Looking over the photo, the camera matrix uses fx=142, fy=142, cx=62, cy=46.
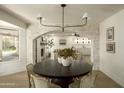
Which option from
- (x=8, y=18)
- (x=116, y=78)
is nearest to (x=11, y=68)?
(x=8, y=18)

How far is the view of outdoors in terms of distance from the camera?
15.6ft

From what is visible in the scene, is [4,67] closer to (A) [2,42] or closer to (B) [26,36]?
(A) [2,42]

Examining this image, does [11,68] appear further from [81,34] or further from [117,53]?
[117,53]

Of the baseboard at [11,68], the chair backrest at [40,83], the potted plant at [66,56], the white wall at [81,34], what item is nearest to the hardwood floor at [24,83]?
the baseboard at [11,68]

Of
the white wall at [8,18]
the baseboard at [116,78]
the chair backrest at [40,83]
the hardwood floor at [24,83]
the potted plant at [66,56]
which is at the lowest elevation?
the hardwood floor at [24,83]

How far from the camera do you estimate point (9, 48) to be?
5.00 metres

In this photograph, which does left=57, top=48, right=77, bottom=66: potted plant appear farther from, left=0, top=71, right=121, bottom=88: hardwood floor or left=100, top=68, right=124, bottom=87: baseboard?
left=100, top=68, right=124, bottom=87: baseboard

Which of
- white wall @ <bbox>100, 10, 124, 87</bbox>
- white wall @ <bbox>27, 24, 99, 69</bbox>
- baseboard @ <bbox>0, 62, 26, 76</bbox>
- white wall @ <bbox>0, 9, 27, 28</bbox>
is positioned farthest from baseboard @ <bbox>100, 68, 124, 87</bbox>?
white wall @ <bbox>0, 9, 27, 28</bbox>

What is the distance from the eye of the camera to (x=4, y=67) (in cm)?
469

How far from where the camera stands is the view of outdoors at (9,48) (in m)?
4.76

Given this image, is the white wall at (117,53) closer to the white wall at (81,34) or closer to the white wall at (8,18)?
the white wall at (81,34)
